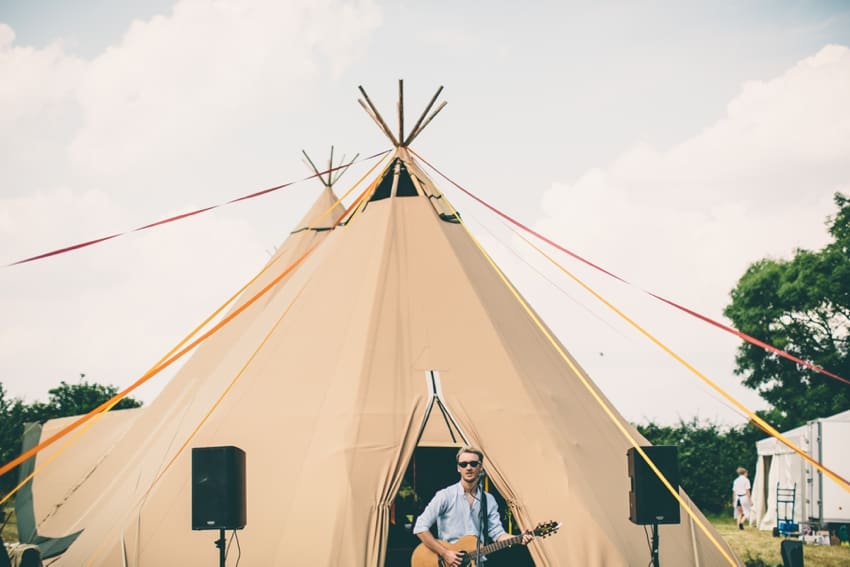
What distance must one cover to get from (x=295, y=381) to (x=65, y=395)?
1823 cm

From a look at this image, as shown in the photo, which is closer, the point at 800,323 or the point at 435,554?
the point at 435,554

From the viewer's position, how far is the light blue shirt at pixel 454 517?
20.2 ft

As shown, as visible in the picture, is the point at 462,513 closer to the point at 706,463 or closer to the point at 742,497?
the point at 742,497

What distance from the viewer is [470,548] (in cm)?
611

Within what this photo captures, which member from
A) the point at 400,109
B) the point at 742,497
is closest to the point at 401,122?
the point at 400,109

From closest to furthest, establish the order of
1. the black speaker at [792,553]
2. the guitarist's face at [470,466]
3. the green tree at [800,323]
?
the guitarist's face at [470,466] < the black speaker at [792,553] < the green tree at [800,323]

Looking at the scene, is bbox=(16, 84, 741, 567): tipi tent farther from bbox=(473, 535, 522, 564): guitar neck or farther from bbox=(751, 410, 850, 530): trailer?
bbox=(751, 410, 850, 530): trailer

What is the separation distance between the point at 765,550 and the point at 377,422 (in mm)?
8225

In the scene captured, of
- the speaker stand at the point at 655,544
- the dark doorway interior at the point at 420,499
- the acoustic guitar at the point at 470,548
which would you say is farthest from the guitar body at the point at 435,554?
the dark doorway interior at the point at 420,499

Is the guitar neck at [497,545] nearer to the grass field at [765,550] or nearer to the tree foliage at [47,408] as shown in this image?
the grass field at [765,550]

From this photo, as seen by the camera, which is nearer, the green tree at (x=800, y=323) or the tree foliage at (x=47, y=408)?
the tree foliage at (x=47, y=408)

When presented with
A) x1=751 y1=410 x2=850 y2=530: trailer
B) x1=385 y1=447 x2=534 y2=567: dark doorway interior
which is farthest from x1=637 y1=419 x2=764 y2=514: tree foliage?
x1=385 y1=447 x2=534 y2=567: dark doorway interior

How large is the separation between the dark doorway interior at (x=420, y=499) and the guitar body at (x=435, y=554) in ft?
7.73

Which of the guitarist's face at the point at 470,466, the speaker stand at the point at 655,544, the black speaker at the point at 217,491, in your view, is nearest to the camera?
the black speaker at the point at 217,491
